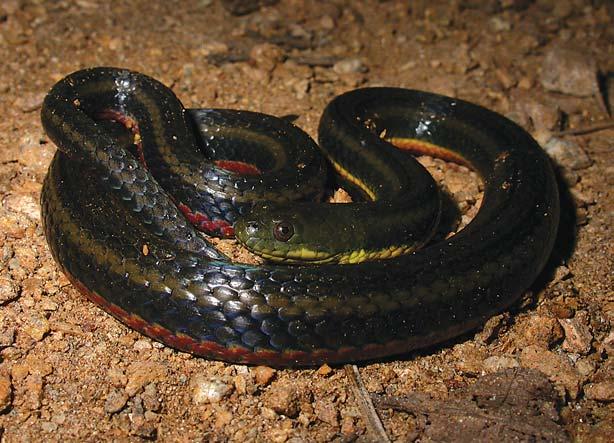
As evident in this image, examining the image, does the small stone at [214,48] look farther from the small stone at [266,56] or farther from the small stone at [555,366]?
the small stone at [555,366]

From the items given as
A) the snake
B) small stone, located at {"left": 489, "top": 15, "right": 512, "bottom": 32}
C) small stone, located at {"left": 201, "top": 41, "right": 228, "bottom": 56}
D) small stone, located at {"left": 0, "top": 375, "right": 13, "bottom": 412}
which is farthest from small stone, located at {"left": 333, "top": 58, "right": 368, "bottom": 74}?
small stone, located at {"left": 0, "top": 375, "right": 13, "bottom": 412}

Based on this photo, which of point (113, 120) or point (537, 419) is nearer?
point (537, 419)

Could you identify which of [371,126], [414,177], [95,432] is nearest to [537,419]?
[414,177]

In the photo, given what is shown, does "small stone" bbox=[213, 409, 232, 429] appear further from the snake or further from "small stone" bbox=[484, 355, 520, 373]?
"small stone" bbox=[484, 355, 520, 373]

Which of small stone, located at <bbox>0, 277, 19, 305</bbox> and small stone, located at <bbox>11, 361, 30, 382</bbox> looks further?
small stone, located at <bbox>0, 277, 19, 305</bbox>

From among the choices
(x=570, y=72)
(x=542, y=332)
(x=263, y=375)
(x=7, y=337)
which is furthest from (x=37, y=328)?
(x=570, y=72)

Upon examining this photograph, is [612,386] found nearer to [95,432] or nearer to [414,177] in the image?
[414,177]
